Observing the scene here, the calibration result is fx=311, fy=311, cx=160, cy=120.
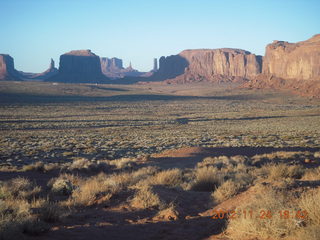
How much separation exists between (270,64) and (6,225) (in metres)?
138

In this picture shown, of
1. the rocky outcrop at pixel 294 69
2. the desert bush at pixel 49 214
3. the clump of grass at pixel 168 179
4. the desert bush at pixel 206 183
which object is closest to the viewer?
the desert bush at pixel 49 214

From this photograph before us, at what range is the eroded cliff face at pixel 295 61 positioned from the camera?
10894cm

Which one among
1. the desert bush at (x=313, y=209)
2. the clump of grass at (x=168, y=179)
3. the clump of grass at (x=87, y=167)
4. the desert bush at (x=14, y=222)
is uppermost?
the desert bush at (x=313, y=209)

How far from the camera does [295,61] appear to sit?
116m

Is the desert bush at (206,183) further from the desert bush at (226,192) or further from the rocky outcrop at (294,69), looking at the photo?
the rocky outcrop at (294,69)

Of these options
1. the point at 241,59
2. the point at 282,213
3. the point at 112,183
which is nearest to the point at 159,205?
the point at 112,183

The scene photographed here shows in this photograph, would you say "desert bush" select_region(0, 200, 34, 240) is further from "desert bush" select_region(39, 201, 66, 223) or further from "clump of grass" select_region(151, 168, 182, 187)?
"clump of grass" select_region(151, 168, 182, 187)

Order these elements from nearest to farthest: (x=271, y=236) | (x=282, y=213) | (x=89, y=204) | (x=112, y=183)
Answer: (x=271, y=236)
(x=282, y=213)
(x=89, y=204)
(x=112, y=183)

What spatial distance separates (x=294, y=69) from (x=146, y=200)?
12231cm

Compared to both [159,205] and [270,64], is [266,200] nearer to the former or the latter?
[159,205]

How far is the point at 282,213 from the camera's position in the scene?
4586 mm

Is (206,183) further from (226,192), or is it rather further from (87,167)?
(87,167)
